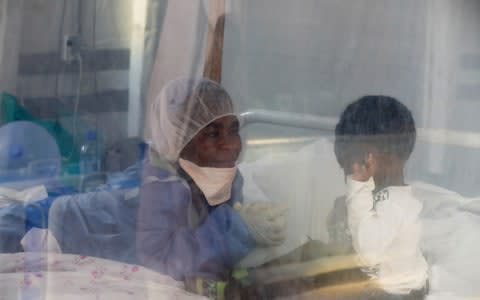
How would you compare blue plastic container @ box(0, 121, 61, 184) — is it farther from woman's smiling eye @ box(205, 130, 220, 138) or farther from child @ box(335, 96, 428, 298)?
child @ box(335, 96, 428, 298)

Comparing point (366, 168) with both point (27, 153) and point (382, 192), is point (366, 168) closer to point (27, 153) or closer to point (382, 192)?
point (382, 192)

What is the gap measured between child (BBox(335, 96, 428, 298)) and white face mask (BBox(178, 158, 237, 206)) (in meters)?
0.25

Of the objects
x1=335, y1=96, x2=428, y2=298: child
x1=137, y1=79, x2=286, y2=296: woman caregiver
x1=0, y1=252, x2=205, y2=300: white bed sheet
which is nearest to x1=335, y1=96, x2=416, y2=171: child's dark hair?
x1=335, y1=96, x2=428, y2=298: child

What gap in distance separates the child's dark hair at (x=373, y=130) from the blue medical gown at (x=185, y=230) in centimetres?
26

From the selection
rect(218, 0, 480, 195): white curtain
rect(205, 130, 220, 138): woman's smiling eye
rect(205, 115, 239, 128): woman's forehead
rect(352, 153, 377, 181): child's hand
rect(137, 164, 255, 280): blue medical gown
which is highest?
rect(218, 0, 480, 195): white curtain

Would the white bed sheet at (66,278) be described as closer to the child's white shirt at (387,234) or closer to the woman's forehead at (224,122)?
the woman's forehead at (224,122)

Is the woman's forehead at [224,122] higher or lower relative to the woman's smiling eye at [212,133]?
higher

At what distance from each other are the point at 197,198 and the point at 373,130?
421 millimetres

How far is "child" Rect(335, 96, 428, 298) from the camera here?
161 cm

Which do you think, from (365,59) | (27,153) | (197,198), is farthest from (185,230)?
(365,59)

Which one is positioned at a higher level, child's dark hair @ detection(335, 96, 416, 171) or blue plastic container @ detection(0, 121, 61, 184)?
child's dark hair @ detection(335, 96, 416, 171)

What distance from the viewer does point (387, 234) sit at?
1629mm

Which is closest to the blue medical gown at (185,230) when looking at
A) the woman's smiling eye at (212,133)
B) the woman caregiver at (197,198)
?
the woman caregiver at (197,198)

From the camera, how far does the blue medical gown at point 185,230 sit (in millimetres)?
1596
